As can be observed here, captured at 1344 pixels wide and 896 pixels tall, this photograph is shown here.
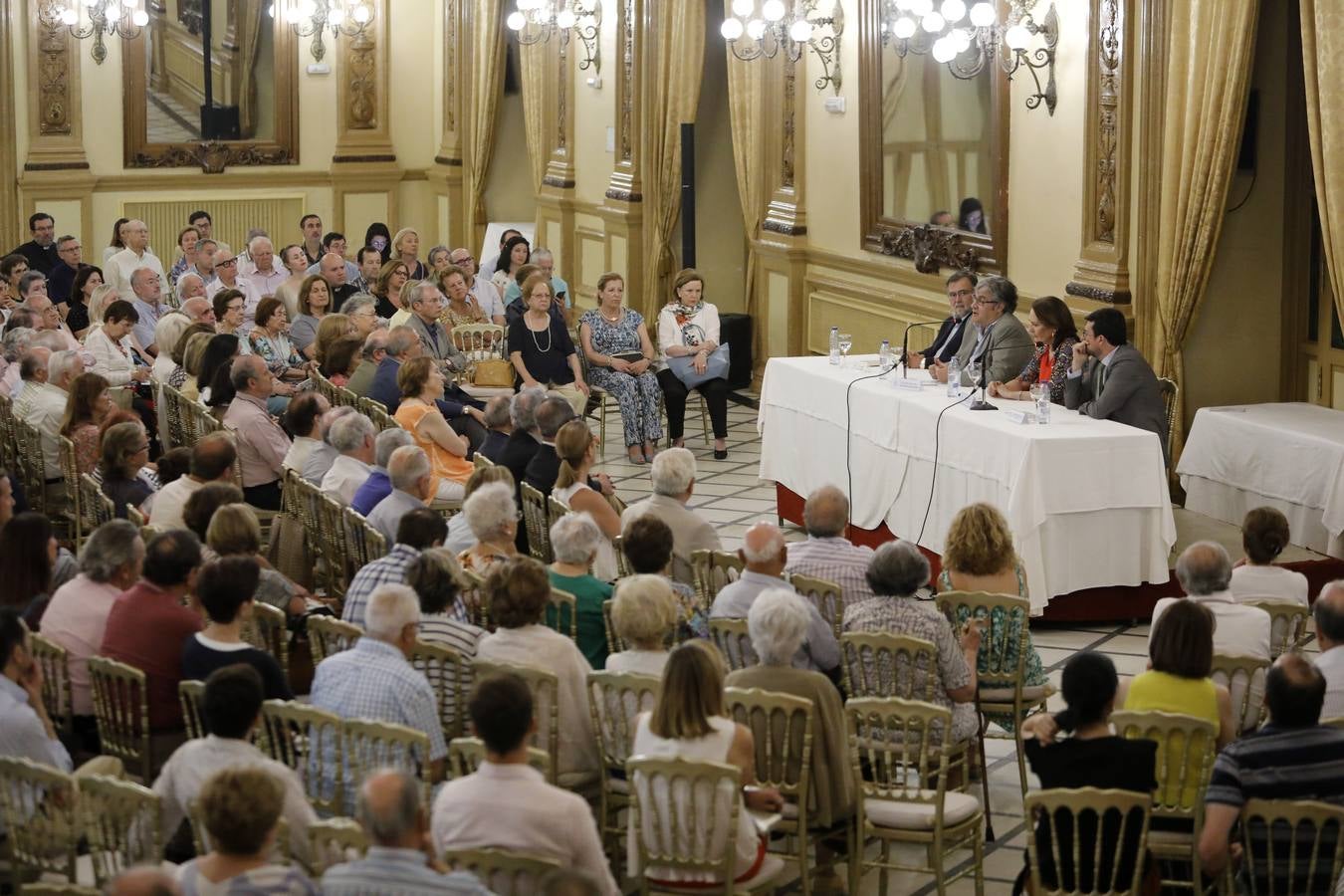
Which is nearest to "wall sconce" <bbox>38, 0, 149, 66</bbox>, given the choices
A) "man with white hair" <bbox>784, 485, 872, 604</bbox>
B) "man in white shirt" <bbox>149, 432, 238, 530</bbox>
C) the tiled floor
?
the tiled floor

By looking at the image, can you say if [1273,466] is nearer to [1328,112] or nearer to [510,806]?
[1328,112]

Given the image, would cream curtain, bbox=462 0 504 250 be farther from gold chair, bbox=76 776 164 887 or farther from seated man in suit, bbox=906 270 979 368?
gold chair, bbox=76 776 164 887

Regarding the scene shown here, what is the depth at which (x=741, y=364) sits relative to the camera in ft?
43.2

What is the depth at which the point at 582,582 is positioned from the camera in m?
5.53

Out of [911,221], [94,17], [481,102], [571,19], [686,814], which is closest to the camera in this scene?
[686,814]

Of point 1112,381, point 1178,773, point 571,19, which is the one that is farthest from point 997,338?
point 571,19

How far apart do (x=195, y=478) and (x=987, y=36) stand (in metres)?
5.24

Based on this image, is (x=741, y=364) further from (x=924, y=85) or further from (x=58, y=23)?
(x=58, y=23)

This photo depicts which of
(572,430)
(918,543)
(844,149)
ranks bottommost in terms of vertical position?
(918,543)

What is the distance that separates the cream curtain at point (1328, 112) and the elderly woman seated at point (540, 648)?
4287 mm

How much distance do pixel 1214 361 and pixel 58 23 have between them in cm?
1124


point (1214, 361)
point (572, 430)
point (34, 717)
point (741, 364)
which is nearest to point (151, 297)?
point (741, 364)

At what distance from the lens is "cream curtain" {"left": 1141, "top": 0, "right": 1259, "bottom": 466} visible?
27.1 ft

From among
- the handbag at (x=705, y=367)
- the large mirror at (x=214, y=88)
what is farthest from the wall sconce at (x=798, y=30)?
the large mirror at (x=214, y=88)
